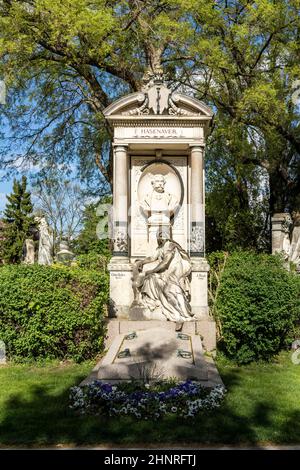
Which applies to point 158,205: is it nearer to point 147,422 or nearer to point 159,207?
point 159,207

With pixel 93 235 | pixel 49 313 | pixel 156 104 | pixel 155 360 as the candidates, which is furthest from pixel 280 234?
pixel 93 235

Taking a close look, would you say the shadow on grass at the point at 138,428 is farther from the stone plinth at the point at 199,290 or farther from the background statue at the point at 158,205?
the background statue at the point at 158,205

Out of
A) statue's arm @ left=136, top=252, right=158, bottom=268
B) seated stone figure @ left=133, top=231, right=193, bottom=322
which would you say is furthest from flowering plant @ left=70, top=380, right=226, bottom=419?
statue's arm @ left=136, top=252, right=158, bottom=268

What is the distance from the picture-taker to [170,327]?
392 inches

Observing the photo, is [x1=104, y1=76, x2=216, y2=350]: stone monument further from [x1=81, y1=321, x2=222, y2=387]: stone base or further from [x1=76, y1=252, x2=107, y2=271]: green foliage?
[x1=76, y1=252, x2=107, y2=271]: green foliage

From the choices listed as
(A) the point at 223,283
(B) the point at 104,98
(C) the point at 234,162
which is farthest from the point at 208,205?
(A) the point at 223,283

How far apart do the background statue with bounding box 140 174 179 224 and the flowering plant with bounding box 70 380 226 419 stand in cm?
535

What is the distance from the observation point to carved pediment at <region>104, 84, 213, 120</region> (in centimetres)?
1127

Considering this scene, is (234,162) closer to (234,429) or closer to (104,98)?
(104,98)

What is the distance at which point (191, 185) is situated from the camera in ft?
37.5

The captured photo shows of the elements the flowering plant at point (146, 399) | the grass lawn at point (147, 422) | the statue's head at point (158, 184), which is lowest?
the grass lawn at point (147, 422)

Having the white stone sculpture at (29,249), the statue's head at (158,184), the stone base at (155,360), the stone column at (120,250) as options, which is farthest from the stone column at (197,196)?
the white stone sculpture at (29,249)

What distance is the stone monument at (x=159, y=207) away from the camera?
415 inches

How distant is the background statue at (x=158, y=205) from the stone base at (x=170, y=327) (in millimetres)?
2648
